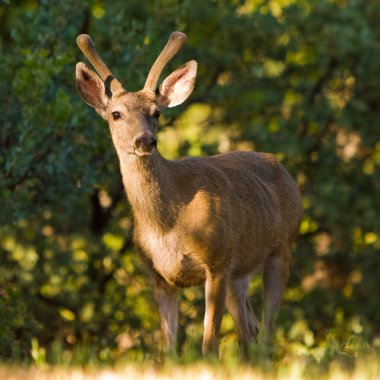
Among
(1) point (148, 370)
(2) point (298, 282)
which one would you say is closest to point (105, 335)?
(2) point (298, 282)

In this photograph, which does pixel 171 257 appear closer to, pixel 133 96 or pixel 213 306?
pixel 213 306

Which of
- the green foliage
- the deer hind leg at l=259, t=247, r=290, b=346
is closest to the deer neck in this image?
the deer hind leg at l=259, t=247, r=290, b=346

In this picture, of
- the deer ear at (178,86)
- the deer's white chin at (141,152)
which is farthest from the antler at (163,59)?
the deer's white chin at (141,152)

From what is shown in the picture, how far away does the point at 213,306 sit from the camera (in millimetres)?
8461

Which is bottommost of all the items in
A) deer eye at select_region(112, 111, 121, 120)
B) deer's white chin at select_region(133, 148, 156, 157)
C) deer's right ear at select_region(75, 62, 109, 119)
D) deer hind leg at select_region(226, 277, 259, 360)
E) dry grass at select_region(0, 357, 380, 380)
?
dry grass at select_region(0, 357, 380, 380)

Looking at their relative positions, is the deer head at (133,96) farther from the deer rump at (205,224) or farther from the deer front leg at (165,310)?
the deer front leg at (165,310)

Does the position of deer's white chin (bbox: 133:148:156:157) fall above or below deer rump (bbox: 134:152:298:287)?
above

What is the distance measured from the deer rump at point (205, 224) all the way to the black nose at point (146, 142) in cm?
29

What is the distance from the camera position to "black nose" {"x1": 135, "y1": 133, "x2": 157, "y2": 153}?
26.7ft

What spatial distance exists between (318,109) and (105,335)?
373cm

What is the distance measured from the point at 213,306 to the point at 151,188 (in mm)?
943

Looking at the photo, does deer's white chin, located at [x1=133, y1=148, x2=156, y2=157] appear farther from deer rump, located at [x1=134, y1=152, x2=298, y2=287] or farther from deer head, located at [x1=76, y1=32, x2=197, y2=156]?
deer rump, located at [x1=134, y1=152, x2=298, y2=287]

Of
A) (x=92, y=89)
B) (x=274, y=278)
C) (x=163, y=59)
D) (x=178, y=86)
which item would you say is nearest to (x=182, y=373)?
(x=163, y=59)

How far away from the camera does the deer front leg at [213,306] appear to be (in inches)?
332
